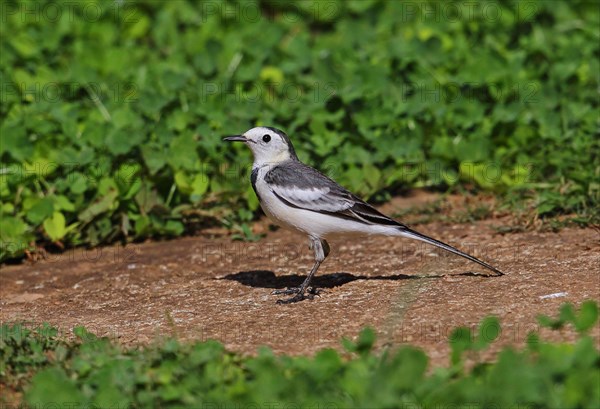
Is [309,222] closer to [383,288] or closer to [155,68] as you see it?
[383,288]

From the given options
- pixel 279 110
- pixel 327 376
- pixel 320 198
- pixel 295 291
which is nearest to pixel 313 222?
pixel 320 198

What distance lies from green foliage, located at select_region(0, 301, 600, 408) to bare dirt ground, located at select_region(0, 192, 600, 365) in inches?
16.5

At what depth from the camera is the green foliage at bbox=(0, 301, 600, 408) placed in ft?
17.0

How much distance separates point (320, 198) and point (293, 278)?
824 millimetres

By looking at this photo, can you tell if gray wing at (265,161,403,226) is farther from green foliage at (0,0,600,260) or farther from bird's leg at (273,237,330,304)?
green foliage at (0,0,600,260)

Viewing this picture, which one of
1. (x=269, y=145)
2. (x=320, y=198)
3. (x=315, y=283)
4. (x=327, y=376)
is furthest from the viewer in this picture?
(x=269, y=145)

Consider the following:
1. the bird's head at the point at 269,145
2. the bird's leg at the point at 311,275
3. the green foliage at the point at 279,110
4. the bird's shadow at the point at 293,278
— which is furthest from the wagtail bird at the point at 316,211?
the green foliage at the point at 279,110

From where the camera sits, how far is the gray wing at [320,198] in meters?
7.76

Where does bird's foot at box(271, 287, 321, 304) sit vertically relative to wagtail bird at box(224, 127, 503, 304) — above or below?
below

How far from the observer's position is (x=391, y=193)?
1022cm

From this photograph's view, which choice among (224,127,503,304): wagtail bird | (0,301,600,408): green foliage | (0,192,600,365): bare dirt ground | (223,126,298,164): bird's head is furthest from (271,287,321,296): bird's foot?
(0,301,600,408): green foliage

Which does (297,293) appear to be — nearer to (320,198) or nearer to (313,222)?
(313,222)

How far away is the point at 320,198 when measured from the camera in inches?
308

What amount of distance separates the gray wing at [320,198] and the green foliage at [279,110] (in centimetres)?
181
